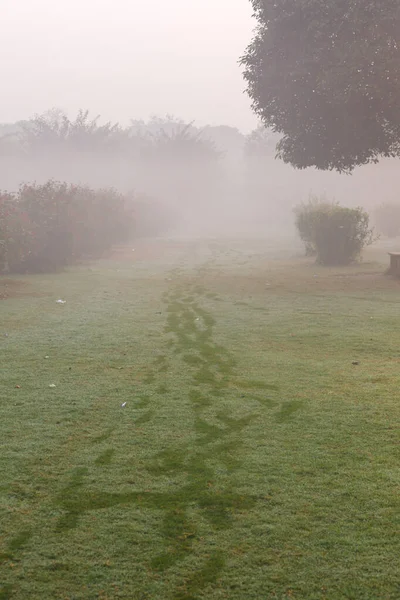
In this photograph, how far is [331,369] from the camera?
6.36 m

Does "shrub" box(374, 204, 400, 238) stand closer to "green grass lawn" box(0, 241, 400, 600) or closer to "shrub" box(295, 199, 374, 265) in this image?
"shrub" box(295, 199, 374, 265)

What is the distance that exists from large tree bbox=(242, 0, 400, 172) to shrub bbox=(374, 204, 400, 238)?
53.3ft

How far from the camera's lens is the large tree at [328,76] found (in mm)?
12945

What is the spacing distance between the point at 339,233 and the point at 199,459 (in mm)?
14101

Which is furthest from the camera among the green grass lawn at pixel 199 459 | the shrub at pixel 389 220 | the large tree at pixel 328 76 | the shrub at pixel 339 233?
the shrub at pixel 389 220

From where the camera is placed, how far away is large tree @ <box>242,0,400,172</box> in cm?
1295

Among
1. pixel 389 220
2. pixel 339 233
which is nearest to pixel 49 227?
pixel 339 233

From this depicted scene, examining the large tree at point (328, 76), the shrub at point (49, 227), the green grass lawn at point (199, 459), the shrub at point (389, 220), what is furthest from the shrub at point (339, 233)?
the shrub at point (389, 220)

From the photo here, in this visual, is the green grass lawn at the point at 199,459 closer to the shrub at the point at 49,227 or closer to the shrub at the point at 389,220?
the shrub at the point at 49,227

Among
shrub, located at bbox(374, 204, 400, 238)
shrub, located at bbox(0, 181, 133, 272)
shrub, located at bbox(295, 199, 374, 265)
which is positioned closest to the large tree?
shrub, located at bbox(295, 199, 374, 265)

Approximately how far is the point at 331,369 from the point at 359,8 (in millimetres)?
9401

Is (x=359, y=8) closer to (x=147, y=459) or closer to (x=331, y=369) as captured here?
(x=331, y=369)

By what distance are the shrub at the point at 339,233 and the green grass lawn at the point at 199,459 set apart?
840 cm

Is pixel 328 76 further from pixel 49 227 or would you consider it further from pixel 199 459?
pixel 199 459
